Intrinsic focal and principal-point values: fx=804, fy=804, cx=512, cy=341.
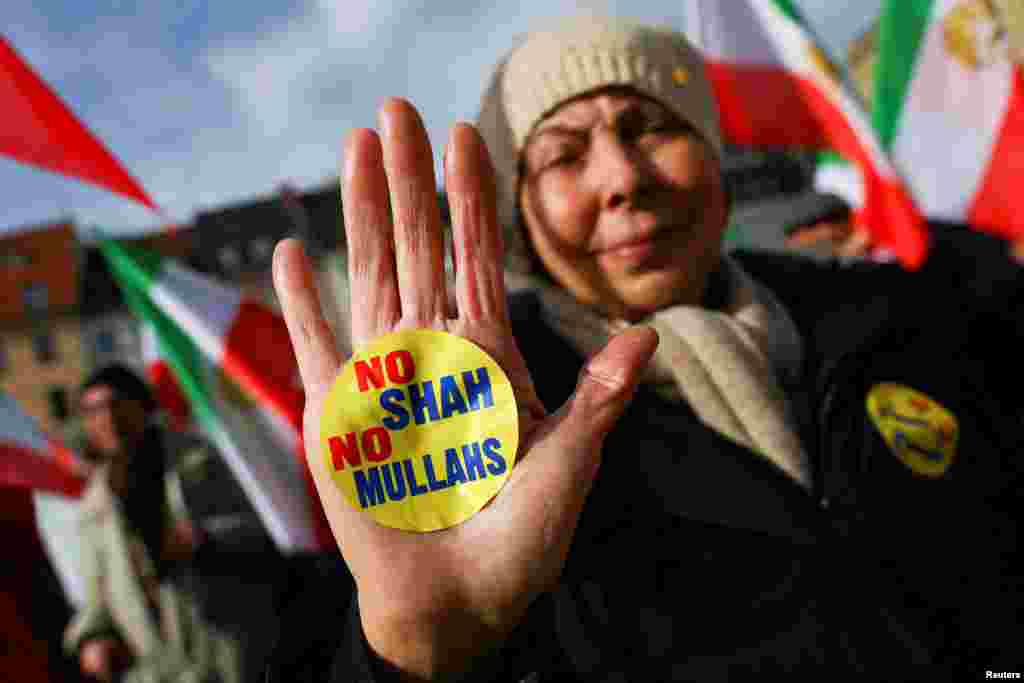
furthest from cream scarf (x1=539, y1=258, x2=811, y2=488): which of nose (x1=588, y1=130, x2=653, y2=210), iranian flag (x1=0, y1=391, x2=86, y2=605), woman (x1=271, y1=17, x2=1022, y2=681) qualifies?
iranian flag (x1=0, y1=391, x2=86, y2=605)

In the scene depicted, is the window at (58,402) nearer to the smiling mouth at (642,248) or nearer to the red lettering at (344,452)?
the smiling mouth at (642,248)

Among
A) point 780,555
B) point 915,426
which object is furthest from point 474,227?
point 915,426

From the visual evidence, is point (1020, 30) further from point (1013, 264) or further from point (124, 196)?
point (124, 196)

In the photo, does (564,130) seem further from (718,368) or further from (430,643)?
(430,643)

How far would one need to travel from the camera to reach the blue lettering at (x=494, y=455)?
1.05m

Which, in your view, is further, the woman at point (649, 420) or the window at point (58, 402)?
the window at point (58, 402)

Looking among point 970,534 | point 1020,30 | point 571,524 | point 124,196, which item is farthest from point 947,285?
point 1020,30

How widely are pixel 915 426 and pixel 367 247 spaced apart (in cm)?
114

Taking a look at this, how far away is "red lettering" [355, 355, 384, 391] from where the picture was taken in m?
1.05

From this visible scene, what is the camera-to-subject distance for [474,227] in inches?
43.7

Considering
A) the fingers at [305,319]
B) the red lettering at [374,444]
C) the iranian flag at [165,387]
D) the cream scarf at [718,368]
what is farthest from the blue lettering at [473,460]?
the iranian flag at [165,387]

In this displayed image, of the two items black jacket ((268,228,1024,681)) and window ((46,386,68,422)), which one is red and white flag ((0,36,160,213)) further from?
window ((46,386,68,422))

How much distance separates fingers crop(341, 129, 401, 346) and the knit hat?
547 millimetres

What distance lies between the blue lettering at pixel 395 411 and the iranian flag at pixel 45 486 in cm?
206
